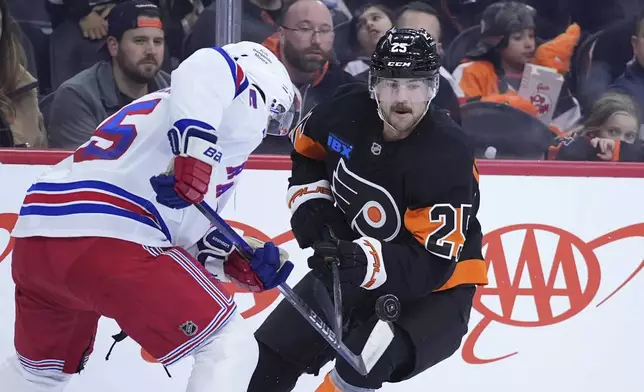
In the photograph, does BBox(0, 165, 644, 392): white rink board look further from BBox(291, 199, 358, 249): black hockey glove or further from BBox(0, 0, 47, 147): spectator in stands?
BBox(291, 199, 358, 249): black hockey glove

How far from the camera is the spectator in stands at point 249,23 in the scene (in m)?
3.12

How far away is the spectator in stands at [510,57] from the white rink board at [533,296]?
0.36 m

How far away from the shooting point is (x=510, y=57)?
328 cm

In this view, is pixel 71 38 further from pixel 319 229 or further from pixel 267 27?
pixel 319 229

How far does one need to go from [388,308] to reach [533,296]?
41.1 inches

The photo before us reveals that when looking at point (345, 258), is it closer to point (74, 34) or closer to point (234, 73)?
point (234, 73)

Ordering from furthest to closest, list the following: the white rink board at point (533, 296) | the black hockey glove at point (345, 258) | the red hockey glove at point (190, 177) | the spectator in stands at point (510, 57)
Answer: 1. the spectator in stands at point (510, 57)
2. the white rink board at point (533, 296)
3. the black hockey glove at point (345, 258)
4. the red hockey glove at point (190, 177)

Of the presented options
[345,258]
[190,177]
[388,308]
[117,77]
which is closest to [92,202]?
[190,177]

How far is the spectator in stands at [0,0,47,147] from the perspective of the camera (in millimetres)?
3113

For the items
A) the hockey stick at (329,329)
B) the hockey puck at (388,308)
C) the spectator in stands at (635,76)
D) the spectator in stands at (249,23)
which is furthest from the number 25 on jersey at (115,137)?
the spectator in stands at (635,76)

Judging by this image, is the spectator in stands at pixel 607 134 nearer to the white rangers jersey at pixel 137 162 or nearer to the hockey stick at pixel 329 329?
the hockey stick at pixel 329 329

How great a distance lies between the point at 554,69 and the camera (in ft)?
10.7

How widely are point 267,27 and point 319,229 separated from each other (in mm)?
1049

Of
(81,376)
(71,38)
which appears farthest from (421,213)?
(71,38)
